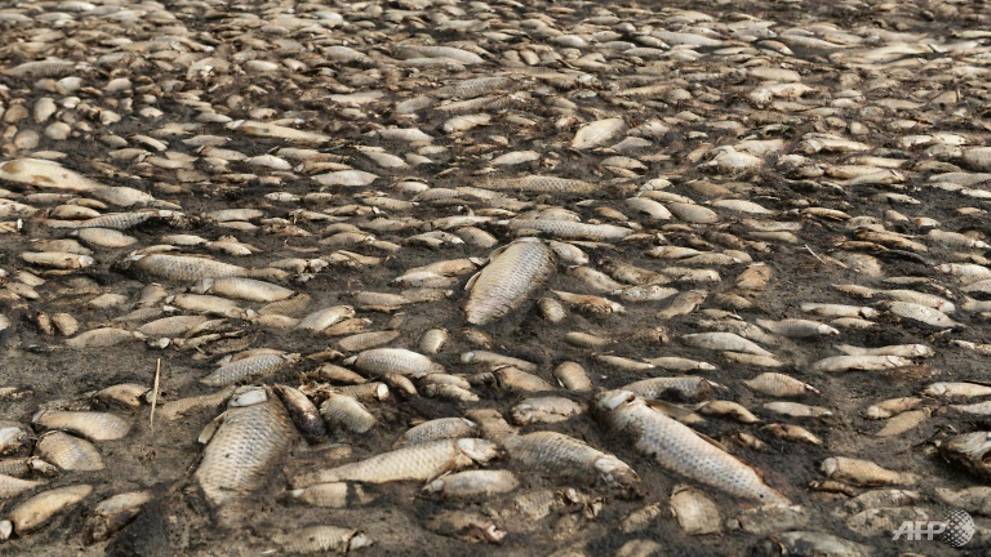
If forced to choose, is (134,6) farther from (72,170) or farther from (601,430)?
(601,430)

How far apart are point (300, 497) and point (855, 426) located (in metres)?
1.76

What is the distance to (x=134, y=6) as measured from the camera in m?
7.84

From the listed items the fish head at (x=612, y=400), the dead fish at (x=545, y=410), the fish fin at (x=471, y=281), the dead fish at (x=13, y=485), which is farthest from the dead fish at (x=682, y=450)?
the dead fish at (x=13, y=485)

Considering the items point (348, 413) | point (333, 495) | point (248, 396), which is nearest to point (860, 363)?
point (348, 413)

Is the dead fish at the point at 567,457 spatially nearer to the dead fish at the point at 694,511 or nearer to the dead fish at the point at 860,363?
the dead fish at the point at 694,511

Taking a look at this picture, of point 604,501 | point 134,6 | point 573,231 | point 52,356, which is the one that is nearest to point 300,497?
point 604,501

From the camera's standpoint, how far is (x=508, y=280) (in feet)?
13.4

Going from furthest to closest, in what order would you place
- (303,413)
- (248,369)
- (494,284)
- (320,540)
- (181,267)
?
1. (181,267)
2. (494,284)
3. (248,369)
4. (303,413)
5. (320,540)

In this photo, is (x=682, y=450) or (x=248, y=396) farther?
(x=248, y=396)

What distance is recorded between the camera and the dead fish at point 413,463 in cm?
304

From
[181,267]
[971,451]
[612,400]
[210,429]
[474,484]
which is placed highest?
[971,451]

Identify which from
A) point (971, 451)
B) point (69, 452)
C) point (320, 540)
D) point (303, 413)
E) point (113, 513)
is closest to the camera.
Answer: point (320, 540)

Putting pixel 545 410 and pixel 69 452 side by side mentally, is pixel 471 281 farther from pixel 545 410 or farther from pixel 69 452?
pixel 69 452

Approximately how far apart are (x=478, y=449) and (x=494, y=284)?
1.07 m
